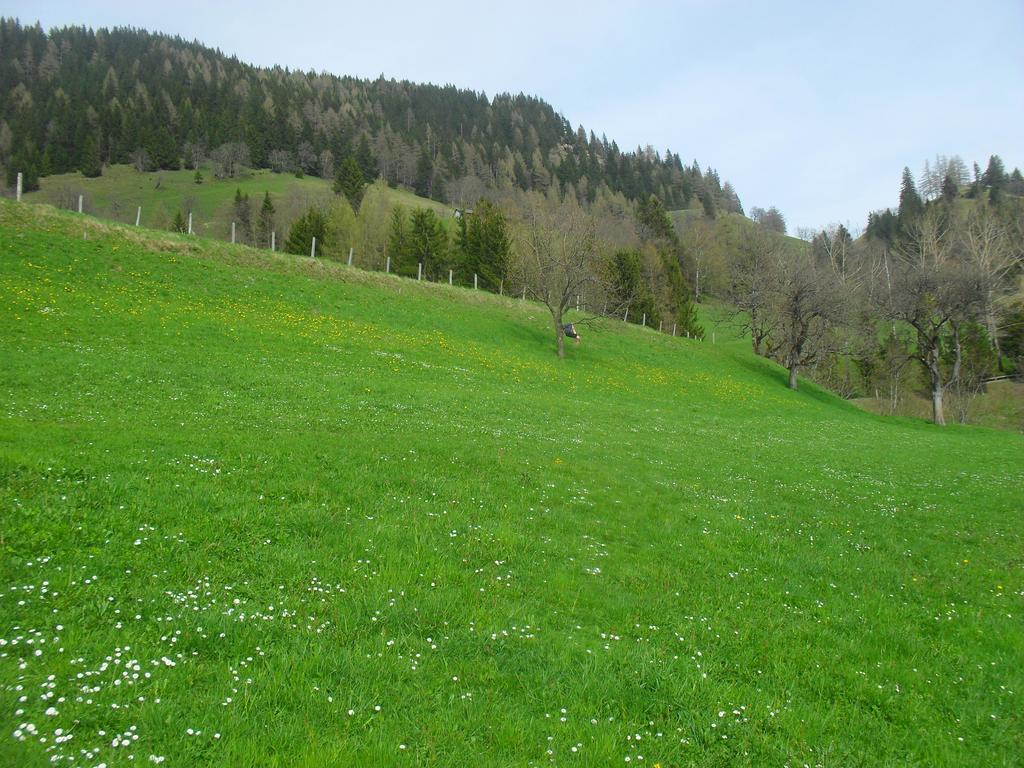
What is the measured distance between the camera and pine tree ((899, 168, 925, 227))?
118m

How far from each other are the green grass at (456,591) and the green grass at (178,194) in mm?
85925

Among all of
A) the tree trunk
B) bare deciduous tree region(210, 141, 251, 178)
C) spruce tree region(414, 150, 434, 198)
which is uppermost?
spruce tree region(414, 150, 434, 198)

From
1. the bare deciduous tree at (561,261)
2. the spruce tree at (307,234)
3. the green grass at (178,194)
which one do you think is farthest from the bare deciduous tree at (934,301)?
the green grass at (178,194)

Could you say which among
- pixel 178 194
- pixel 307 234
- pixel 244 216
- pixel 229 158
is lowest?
pixel 307 234

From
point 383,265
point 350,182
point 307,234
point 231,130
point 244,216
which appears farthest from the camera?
point 231,130

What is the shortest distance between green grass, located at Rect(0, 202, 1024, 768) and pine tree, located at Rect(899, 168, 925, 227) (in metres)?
125

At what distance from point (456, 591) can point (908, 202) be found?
15912cm

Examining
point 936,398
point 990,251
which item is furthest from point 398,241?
point 990,251

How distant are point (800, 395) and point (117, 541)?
4922cm

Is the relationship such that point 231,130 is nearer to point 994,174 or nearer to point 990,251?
point 990,251

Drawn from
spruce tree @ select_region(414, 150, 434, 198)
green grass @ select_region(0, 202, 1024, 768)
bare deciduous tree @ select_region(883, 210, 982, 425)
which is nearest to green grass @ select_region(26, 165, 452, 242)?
spruce tree @ select_region(414, 150, 434, 198)

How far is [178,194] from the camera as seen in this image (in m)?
115

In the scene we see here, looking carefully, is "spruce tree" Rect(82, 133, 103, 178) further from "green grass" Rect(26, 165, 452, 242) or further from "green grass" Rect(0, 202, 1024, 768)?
"green grass" Rect(0, 202, 1024, 768)

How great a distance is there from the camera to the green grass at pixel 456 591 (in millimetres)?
4523
